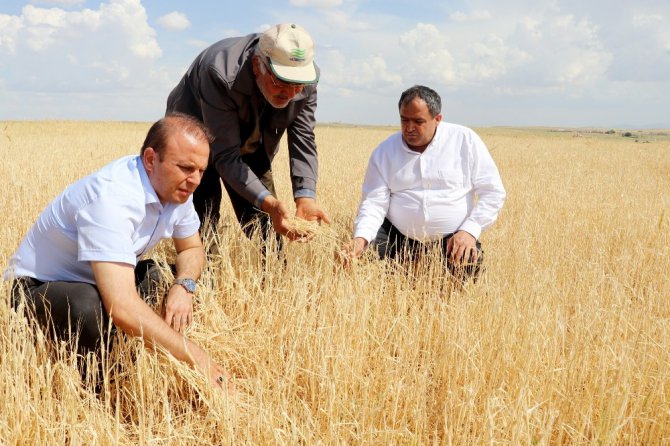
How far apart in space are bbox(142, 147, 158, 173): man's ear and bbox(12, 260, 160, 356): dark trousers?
2.03 feet

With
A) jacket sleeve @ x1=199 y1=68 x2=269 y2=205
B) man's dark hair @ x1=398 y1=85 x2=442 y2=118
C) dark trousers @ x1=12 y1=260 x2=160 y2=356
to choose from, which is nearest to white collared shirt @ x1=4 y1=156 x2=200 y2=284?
dark trousers @ x1=12 y1=260 x2=160 y2=356

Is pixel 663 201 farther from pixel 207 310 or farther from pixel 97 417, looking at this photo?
pixel 97 417

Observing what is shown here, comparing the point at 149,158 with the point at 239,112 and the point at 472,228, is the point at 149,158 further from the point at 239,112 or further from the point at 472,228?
the point at 472,228

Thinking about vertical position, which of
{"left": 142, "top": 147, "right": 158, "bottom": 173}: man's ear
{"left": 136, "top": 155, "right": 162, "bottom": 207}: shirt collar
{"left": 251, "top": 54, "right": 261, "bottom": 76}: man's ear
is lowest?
{"left": 136, "top": 155, "right": 162, "bottom": 207}: shirt collar

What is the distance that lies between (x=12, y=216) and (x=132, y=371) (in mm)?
3396

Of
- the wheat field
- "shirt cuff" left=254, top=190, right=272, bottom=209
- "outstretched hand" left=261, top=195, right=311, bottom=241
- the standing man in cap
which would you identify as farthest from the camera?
"shirt cuff" left=254, top=190, right=272, bottom=209

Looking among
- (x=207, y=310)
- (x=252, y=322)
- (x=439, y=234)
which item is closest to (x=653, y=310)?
(x=439, y=234)

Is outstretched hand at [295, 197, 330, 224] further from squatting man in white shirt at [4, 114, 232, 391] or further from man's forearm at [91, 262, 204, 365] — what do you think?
man's forearm at [91, 262, 204, 365]

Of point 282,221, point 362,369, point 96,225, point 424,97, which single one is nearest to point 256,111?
point 282,221

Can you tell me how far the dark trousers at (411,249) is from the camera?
13.2 ft

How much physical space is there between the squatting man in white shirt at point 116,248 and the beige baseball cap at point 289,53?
94 cm

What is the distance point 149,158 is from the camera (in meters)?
2.66

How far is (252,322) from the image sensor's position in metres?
3.14

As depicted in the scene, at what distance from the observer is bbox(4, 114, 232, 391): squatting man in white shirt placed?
240 cm
